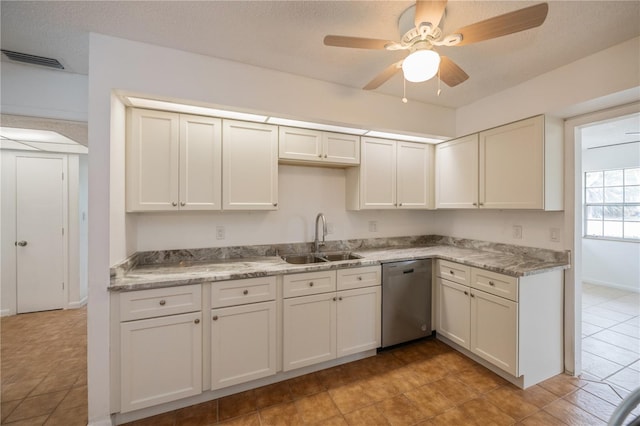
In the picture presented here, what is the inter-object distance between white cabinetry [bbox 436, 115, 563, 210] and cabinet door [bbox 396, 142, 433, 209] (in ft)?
0.51

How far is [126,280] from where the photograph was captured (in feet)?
5.72

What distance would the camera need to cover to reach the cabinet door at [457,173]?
2759 mm

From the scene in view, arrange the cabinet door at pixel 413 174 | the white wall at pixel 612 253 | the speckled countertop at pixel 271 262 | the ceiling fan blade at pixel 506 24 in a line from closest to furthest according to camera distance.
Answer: the ceiling fan blade at pixel 506 24, the speckled countertop at pixel 271 262, the cabinet door at pixel 413 174, the white wall at pixel 612 253

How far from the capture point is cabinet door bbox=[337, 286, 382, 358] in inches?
91.7

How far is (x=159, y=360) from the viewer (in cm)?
178

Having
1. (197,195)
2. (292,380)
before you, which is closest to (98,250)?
(197,195)

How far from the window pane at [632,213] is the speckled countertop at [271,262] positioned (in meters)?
3.48

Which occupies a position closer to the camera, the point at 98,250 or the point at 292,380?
the point at 98,250

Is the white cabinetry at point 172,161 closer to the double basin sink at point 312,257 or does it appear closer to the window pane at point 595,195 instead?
the double basin sink at point 312,257

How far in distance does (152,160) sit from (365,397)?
7.85 feet

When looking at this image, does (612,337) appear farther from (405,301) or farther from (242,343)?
(242,343)

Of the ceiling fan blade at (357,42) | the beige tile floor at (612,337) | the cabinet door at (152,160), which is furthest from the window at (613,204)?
the cabinet door at (152,160)

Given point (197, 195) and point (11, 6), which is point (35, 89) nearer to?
point (11, 6)

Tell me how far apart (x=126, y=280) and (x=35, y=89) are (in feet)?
5.72
